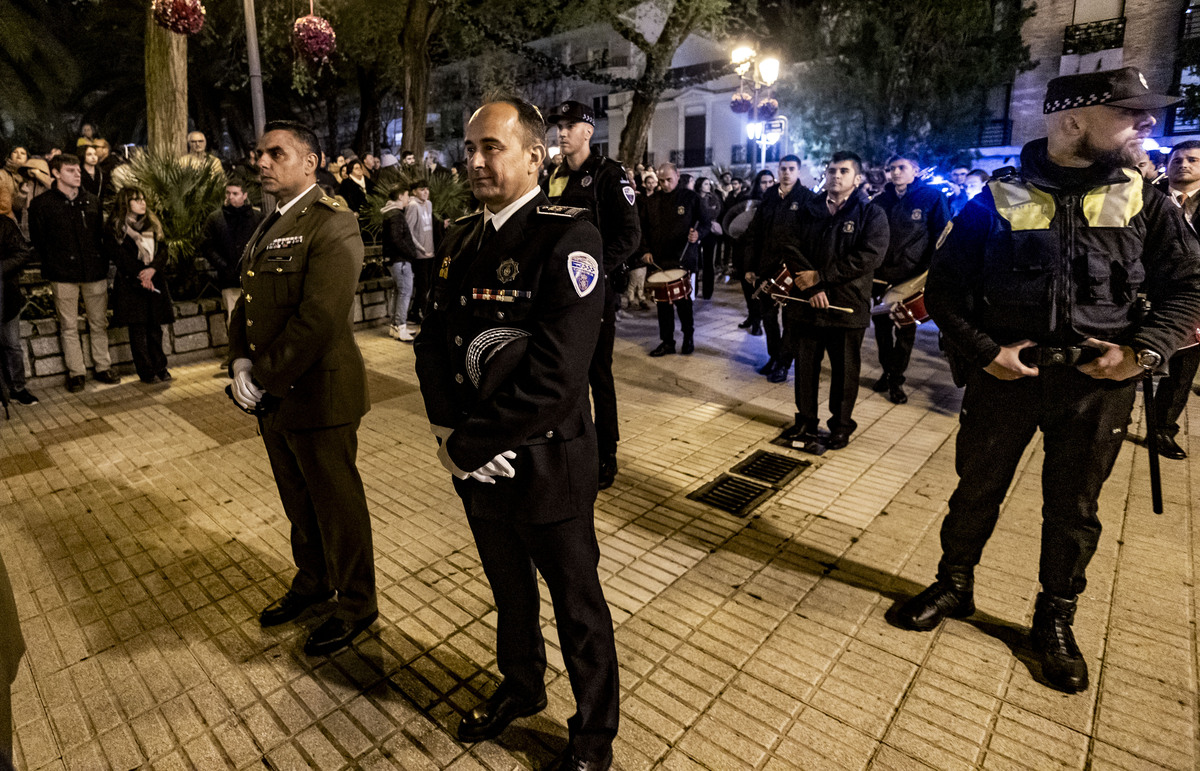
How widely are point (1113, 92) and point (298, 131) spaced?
3239mm

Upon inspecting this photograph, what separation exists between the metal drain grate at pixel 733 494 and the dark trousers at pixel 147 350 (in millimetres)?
6367

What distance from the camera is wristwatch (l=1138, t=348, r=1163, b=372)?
105 inches

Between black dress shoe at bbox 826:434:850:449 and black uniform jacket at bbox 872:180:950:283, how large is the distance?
2110 mm

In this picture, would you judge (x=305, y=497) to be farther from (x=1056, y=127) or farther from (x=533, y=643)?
(x=1056, y=127)

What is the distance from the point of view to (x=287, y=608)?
3348mm

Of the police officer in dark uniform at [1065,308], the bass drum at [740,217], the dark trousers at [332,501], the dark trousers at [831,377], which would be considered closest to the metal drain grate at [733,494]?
the dark trousers at [831,377]

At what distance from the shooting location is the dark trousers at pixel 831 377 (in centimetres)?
554

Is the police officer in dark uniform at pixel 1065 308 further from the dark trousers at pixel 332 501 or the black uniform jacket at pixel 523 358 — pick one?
the dark trousers at pixel 332 501

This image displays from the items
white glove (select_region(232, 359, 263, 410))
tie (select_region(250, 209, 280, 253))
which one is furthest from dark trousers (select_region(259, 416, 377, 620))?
tie (select_region(250, 209, 280, 253))

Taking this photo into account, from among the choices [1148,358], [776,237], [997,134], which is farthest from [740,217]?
[997,134]

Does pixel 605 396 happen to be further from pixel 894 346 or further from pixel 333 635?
pixel 894 346

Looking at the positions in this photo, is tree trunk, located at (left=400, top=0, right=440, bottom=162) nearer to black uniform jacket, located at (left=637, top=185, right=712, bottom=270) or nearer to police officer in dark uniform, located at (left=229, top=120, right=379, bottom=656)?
black uniform jacket, located at (left=637, top=185, right=712, bottom=270)

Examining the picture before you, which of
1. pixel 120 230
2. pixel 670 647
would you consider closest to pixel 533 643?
pixel 670 647

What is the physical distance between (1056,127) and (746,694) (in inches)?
103
